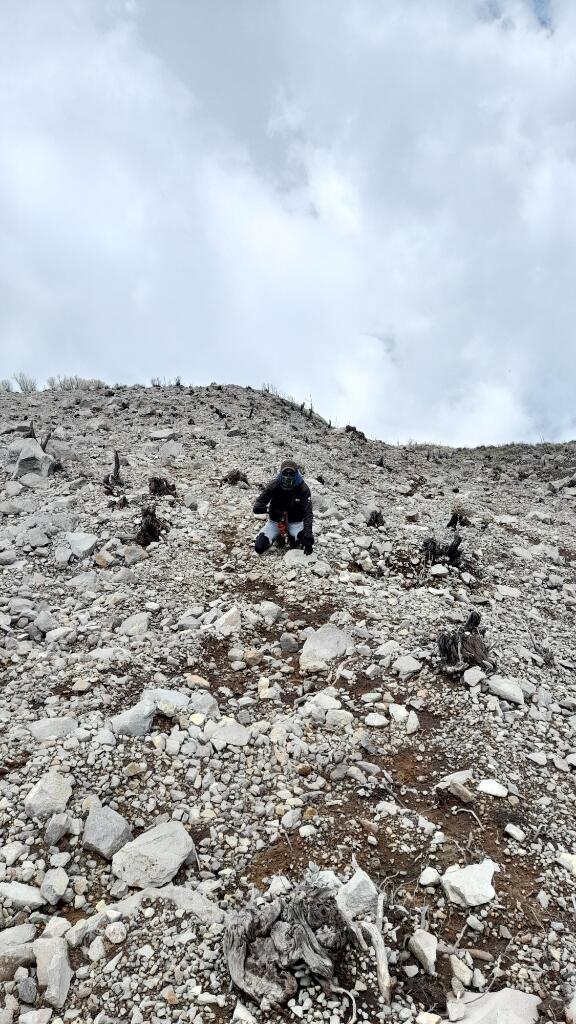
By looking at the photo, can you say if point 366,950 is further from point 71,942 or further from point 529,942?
point 71,942

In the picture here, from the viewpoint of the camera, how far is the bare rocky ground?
3.16 metres

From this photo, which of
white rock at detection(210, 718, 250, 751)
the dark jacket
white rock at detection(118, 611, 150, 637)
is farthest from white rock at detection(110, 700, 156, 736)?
the dark jacket

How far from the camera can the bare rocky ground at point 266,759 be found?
3.16 metres

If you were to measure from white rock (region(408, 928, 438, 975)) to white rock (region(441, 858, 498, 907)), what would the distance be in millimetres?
333

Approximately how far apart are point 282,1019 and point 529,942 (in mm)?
1561

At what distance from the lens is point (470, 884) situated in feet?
11.8

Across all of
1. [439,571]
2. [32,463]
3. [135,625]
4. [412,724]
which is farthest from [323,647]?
[32,463]

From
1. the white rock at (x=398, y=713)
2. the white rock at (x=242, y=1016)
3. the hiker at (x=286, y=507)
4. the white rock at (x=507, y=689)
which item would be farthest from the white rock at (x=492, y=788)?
the hiker at (x=286, y=507)

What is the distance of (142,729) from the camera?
4.94 m

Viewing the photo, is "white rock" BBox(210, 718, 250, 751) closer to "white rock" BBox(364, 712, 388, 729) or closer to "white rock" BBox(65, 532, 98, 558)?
"white rock" BBox(364, 712, 388, 729)

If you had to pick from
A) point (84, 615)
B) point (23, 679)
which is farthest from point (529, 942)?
point (84, 615)

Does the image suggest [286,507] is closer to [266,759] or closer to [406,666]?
[406,666]

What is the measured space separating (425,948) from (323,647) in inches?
131

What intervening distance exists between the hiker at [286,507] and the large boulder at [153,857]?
5.03 metres
